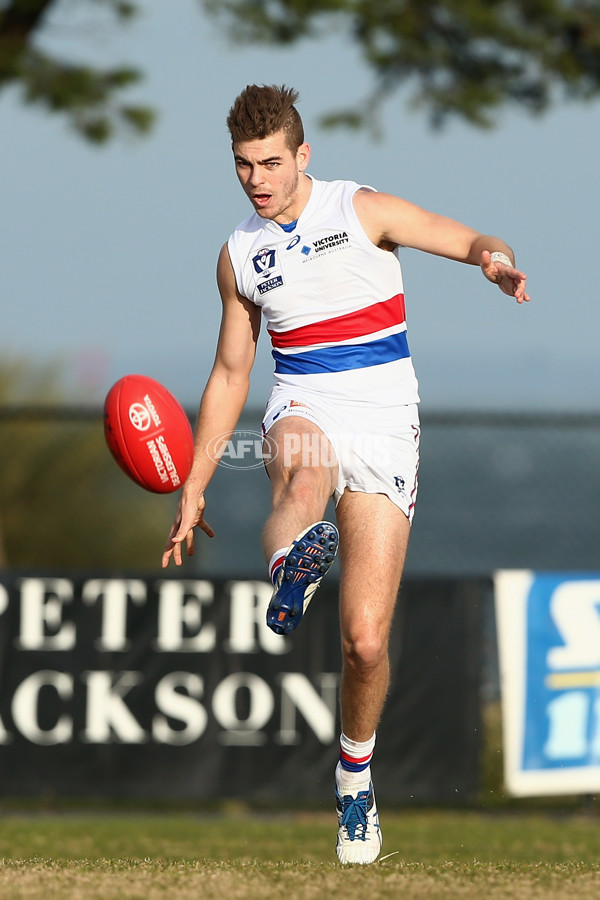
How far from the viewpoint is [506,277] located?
4.65 meters

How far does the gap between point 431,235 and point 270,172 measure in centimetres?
68

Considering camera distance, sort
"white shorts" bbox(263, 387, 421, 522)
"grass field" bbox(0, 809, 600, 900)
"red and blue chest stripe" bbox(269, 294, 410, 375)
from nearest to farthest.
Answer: "grass field" bbox(0, 809, 600, 900) → "white shorts" bbox(263, 387, 421, 522) → "red and blue chest stripe" bbox(269, 294, 410, 375)

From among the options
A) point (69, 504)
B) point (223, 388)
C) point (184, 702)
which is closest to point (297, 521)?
point (223, 388)

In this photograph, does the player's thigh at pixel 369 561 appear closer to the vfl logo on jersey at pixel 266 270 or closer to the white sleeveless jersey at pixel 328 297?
the white sleeveless jersey at pixel 328 297

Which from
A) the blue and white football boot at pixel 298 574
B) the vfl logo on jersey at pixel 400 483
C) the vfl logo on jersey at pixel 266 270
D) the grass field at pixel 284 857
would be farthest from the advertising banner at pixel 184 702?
the blue and white football boot at pixel 298 574

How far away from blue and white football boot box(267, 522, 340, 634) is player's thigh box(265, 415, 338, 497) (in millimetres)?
398

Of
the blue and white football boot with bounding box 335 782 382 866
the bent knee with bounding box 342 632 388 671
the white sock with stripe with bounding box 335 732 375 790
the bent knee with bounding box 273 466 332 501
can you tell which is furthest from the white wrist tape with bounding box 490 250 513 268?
the blue and white football boot with bounding box 335 782 382 866

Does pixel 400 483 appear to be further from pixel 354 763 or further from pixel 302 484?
pixel 354 763

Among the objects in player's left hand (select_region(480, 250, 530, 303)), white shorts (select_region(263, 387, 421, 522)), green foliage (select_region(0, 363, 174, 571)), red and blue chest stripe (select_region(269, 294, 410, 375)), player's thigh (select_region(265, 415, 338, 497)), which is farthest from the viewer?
green foliage (select_region(0, 363, 174, 571))

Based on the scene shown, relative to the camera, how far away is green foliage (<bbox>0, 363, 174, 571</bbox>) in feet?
43.2

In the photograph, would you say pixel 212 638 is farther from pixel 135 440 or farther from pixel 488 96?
pixel 488 96

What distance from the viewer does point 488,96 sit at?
39.9ft

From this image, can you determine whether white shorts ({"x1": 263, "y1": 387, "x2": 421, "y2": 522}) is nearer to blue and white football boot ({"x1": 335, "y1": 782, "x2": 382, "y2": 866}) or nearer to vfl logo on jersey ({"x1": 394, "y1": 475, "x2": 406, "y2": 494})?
vfl logo on jersey ({"x1": 394, "y1": 475, "x2": 406, "y2": 494})

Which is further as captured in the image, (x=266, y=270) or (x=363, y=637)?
→ (x=266, y=270)
